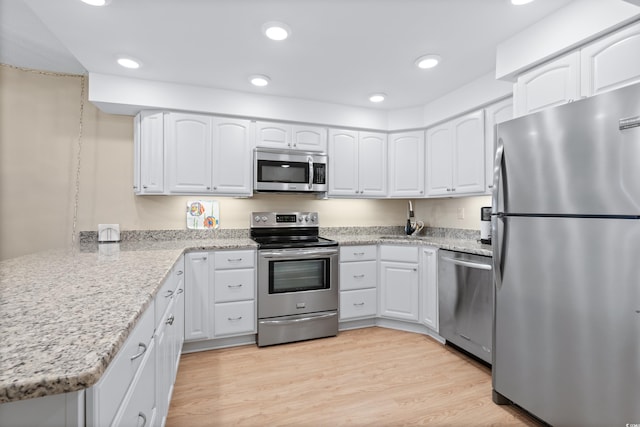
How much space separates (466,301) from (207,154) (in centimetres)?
262

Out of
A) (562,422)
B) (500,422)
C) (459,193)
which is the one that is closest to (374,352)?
(500,422)

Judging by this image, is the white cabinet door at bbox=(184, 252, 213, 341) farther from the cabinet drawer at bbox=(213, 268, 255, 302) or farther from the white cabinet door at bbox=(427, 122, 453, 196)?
the white cabinet door at bbox=(427, 122, 453, 196)

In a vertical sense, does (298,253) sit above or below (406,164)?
below

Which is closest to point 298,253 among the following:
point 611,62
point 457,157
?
point 457,157

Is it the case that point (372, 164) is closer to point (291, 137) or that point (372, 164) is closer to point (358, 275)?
point (291, 137)

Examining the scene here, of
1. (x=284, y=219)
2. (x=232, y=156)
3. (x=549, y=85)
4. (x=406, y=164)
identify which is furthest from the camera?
(x=406, y=164)

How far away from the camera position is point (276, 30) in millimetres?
2002

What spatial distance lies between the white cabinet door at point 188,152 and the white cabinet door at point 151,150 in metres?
0.06

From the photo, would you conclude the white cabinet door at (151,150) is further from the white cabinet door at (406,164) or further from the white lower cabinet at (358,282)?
the white cabinet door at (406,164)

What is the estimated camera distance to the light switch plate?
9.56 feet

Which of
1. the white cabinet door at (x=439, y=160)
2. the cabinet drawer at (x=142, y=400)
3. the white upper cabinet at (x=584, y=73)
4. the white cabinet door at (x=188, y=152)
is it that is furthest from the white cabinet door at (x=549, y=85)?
the white cabinet door at (x=188, y=152)

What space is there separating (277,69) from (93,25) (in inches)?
48.3

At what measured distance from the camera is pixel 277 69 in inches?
101

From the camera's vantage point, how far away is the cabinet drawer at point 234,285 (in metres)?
2.75
